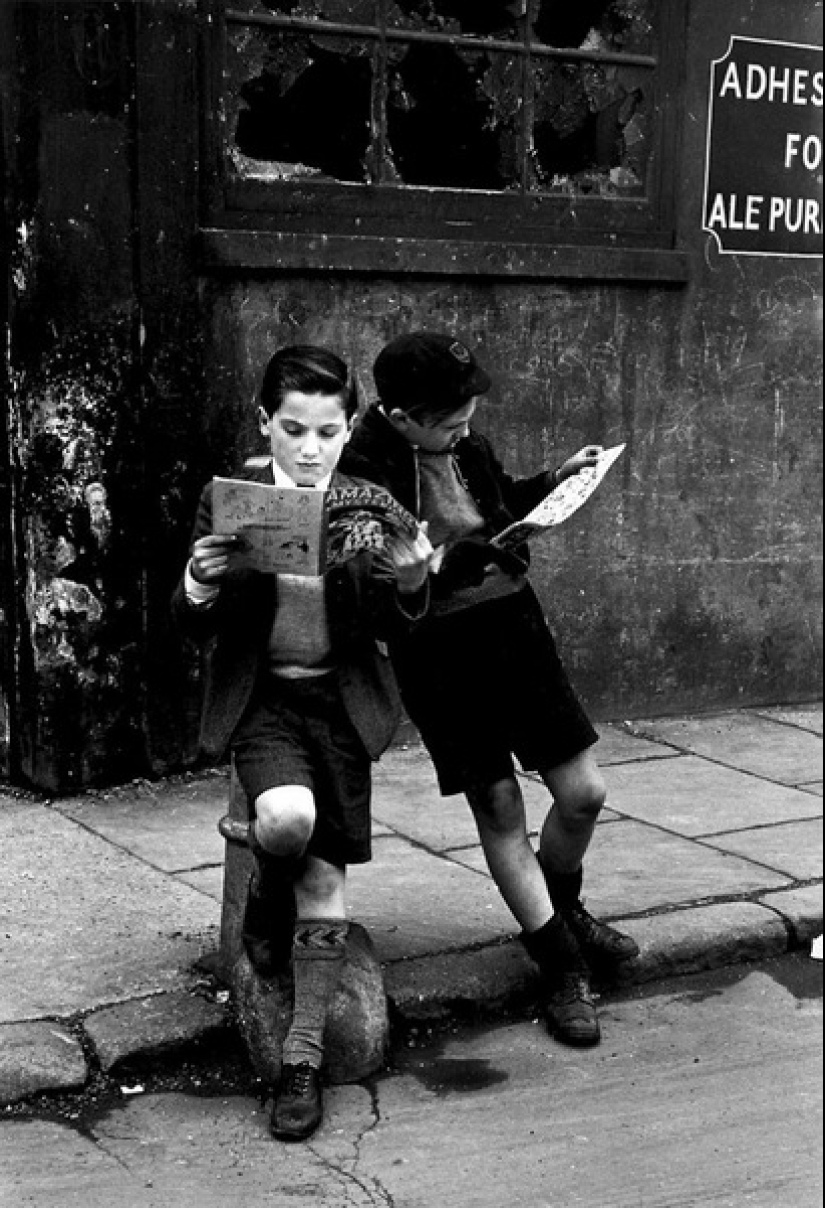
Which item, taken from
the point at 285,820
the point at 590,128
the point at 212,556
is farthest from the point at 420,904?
the point at 590,128

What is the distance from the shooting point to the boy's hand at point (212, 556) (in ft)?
12.1

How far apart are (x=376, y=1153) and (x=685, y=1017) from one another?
108 centimetres

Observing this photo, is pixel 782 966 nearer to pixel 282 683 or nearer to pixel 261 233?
pixel 282 683

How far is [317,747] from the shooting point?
396 cm

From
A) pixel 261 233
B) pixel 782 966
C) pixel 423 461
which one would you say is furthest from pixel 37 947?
pixel 261 233

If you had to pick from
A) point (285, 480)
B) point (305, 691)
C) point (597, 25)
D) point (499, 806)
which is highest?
point (597, 25)

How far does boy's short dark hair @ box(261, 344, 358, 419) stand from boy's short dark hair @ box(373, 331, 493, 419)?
152 millimetres

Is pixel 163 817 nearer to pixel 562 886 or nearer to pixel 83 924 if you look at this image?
pixel 83 924

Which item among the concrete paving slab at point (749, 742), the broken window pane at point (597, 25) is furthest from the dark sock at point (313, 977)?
the broken window pane at point (597, 25)

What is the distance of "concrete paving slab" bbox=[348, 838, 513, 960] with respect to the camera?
4706 millimetres

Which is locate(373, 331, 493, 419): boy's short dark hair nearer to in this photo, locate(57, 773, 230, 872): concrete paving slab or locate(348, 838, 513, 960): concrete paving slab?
locate(348, 838, 513, 960): concrete paving slab

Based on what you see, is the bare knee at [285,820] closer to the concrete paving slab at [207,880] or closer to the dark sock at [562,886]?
the dark sock at [562,886]

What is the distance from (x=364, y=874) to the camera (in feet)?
17.1

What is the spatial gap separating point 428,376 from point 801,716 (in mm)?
3776
